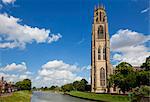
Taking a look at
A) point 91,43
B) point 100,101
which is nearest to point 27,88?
point 91,43

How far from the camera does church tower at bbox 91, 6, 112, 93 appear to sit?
11381 cm

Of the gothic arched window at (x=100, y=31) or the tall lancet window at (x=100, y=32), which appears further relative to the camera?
the gothic arched window at (x=100, y=31)

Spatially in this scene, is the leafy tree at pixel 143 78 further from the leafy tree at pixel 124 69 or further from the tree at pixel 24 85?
the tree at pixel 24 85

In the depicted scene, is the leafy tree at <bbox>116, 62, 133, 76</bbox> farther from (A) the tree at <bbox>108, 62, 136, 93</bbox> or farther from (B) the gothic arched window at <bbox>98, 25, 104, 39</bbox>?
(B) the gothic arched window at <bbox>98, 25, 104, 39</bbox>

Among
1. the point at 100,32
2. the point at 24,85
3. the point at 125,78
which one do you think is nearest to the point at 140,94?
the point at 125,78

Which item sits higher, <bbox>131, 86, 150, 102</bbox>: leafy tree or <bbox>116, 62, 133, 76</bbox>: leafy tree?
<bbox>116, 62, 133, 76</bbox>: leafy tree

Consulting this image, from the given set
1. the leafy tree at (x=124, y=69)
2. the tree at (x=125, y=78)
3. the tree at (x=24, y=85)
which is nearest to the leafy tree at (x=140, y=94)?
the tree at (x=125, y=78)

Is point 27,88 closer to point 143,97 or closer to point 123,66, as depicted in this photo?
point 123,66

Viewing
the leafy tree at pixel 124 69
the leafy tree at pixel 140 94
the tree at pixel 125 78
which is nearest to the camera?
the leafy tree at pixel 140 94

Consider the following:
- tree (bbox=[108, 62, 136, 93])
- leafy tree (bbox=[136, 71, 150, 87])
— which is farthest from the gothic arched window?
leafy tree (bbox=[136, 71, 150, 87])

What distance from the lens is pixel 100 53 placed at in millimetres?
118625

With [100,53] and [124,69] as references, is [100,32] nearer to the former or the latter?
[100,53]

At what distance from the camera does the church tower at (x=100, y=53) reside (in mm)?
113812

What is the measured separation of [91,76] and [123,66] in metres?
32.8
